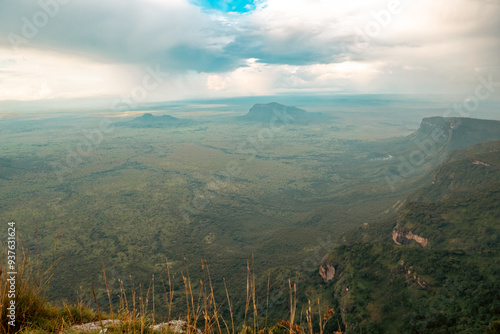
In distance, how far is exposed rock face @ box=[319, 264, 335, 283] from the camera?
3269cm

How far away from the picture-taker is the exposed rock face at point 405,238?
3650 centimetres

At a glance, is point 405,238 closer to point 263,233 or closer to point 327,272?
point 327,272

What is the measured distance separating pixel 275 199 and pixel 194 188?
3119 cm

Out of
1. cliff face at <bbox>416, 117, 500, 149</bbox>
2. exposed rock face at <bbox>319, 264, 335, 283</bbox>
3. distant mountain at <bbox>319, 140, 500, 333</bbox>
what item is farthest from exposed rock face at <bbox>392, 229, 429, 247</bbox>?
cliff face at <bbox>416, 117, 500, 149</bbox>

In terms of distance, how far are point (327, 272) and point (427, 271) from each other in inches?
440

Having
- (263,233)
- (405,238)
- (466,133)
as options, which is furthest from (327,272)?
(466,133)

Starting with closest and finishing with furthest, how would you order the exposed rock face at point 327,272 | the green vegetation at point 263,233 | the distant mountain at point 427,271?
the distant mountain at point 427,271
the green vegetation at point 263,233
the exposed rock face at point 327,272

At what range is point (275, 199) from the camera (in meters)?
89.3

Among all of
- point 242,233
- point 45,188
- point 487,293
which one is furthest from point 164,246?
point 45,188

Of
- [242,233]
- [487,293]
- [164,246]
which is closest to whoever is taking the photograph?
[487,293]

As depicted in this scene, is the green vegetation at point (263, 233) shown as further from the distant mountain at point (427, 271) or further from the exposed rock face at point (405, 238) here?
the exposed rock face at point (405, 238)

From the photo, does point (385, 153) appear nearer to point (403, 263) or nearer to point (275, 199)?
point (275, 199)

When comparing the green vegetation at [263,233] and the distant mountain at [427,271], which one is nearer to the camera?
the distant mountain at [427,271]

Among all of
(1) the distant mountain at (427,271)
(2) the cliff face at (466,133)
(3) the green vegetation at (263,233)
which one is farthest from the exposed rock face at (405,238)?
(2) the cliff face at (466,133)
